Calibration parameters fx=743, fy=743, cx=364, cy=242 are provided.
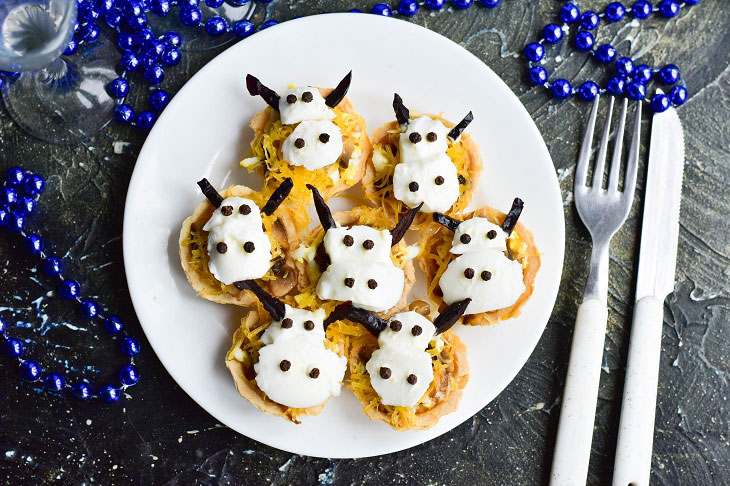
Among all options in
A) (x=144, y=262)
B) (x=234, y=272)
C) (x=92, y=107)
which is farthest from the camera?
(x=92, y=107)

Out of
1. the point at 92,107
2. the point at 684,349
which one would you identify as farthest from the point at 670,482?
the point at 92,107

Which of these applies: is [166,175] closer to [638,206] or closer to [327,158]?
[327,158]

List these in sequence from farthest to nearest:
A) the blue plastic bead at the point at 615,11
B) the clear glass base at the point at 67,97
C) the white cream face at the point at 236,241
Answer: the blue plastic bead at the point at 615,11 < the clear glass base at the point at 67,97 < the white cream face at the point at 236,241

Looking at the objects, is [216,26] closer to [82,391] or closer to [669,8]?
[82,391]

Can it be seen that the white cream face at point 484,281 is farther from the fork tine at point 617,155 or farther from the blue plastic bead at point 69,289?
the blue plastic bead at point 69,289

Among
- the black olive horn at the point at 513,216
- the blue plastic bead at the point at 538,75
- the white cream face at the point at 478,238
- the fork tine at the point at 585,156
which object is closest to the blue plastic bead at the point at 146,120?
the white cream face at the point at 478,238

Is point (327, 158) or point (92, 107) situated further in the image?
point (92, 107)
